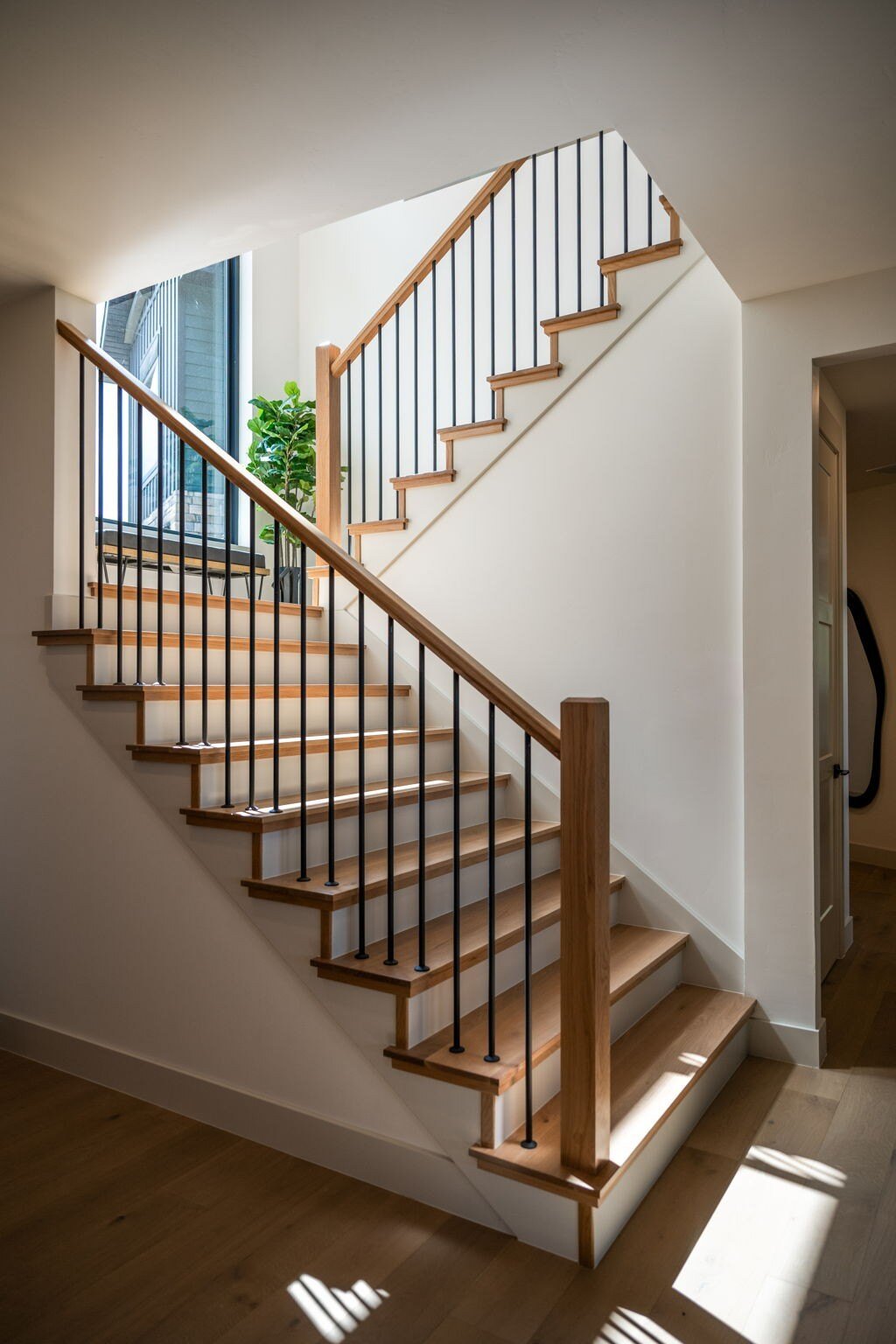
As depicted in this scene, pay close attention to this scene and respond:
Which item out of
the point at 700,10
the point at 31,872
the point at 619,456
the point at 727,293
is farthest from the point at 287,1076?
the point at 727,293

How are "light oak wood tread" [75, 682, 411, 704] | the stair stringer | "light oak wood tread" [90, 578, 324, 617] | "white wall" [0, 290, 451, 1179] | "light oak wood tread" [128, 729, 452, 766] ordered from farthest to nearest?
1. the stair stringer
2. "light oak wood tread" [90, 578, 324, 617]
3. "light oak wood tread" [75, 682, 411, 704]
4. "light oak wood tread" [128, 729, 452, 766]
5. "white wall" [0, 290, 451, 1179]

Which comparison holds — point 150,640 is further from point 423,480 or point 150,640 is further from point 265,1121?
point 265,1121

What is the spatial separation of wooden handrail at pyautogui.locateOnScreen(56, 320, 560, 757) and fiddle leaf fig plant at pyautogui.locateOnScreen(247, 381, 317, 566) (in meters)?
2.00

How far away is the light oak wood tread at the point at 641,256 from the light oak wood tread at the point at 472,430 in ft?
2.24

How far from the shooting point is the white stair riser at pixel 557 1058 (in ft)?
6.84

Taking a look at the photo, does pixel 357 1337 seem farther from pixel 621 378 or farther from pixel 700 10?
pixel 621 378

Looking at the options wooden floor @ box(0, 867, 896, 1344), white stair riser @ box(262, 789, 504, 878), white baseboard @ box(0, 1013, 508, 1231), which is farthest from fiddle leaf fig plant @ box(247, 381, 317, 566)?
wooden floor @ box(0, 867, 896, 1344)

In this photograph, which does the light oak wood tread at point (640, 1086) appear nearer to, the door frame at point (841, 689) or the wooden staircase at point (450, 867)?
the wooden staircase at point (450, 867)

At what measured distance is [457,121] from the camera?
6.92 ft

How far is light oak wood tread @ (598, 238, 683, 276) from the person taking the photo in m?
3.18

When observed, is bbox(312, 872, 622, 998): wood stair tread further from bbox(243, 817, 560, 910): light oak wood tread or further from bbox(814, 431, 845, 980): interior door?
bbox(814, 431, 845, 980): interior door

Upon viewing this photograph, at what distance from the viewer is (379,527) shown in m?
3.91

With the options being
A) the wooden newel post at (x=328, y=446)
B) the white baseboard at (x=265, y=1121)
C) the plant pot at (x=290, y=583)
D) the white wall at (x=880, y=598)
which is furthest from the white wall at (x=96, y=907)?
the white wall at (x=880, y=598)

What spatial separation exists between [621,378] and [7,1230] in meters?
3.21
